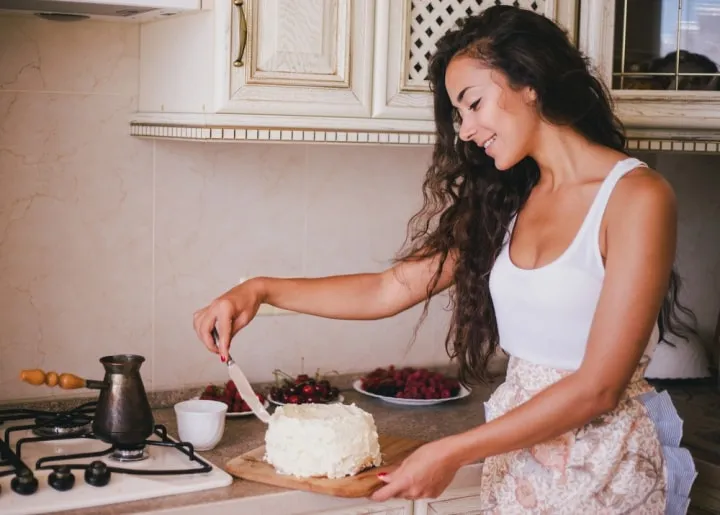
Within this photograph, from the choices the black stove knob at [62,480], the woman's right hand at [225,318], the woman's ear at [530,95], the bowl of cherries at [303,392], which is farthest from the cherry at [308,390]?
the woman's ear at [530,95]

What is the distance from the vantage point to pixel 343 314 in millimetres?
2121

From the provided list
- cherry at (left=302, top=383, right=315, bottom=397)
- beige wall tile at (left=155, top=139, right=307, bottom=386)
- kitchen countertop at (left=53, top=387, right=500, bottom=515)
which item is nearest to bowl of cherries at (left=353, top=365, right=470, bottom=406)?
kitchen countertop at (left=53, top=387, right=500, bottom=515)

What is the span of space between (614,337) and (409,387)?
3.04ft

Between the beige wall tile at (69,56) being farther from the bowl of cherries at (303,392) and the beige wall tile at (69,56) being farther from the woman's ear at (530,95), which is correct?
the woman's ear at (530,95)

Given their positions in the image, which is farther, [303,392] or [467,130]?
[303,392]

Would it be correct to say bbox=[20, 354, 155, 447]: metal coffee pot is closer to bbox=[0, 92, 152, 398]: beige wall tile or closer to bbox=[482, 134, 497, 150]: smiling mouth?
bbox=[0, 92, 152, 398]: beige wall tile

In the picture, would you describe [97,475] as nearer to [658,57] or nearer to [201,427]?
[201,427]

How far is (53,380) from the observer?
1.95m

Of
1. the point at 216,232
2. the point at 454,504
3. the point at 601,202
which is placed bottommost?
the point at 454,504

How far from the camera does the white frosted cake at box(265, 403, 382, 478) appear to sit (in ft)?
6.07

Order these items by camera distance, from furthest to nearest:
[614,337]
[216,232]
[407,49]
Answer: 1. [216,232]
2. [407,49]
3. [614,337]

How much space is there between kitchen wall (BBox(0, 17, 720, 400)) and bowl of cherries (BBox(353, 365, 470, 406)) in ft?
0.39

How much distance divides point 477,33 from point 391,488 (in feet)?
2.57

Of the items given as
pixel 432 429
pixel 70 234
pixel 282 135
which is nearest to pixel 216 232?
pixel 70 234
